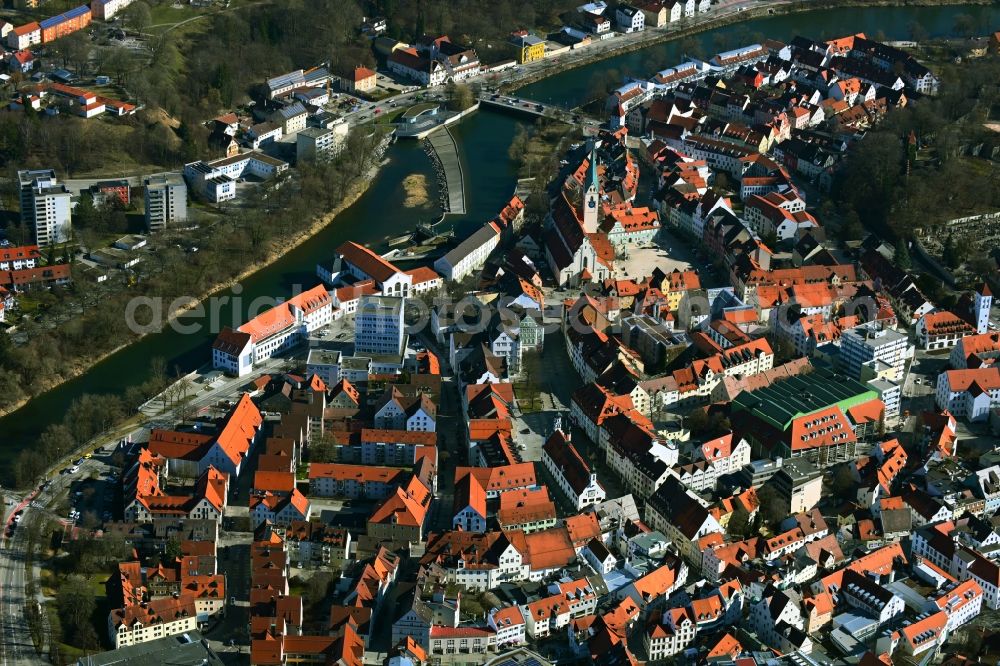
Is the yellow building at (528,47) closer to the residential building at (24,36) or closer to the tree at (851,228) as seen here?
the residential building at (24,36)

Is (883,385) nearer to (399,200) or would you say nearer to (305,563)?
(305,563)

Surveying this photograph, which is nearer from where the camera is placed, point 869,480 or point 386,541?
point 386,541

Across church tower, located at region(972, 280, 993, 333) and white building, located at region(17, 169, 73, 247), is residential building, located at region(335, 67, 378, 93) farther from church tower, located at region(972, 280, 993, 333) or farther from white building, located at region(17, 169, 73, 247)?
church tower, located at region(972, 280, 993, 333)

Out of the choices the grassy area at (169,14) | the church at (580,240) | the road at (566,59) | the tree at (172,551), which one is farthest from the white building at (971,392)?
the grassy area at (169,14)

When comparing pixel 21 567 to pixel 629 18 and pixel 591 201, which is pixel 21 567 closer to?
pixel 591 201

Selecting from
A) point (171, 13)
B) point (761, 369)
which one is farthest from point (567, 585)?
point (171, 13)

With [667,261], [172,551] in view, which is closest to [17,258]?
[172,551]
